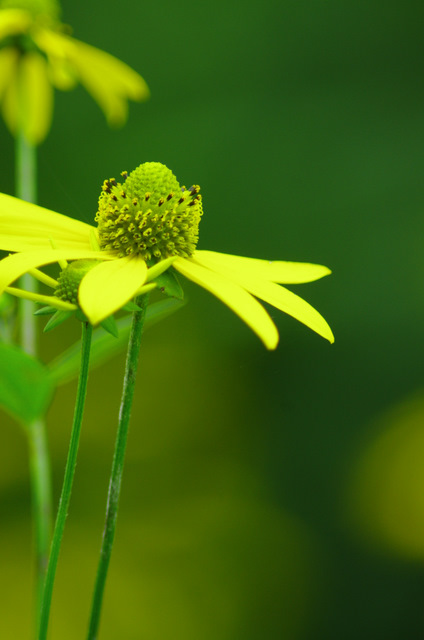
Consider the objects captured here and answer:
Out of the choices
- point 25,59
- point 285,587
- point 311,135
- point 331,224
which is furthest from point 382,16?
point 285,587

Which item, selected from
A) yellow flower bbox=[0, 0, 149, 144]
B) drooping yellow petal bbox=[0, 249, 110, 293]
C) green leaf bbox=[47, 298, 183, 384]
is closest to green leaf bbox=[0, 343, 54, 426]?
green leaf bbox=[47, 298, 183, 384]

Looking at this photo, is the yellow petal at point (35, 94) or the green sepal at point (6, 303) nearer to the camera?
the green sepal at point (6, 303)

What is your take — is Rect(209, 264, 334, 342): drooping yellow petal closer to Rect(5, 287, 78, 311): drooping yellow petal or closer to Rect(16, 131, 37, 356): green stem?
Rect(5, 287, 78, 311): drooping yellow petal

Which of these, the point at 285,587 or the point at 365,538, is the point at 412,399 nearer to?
the point at 365,538

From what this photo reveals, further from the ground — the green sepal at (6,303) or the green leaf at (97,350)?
the green sepal at (6,303)

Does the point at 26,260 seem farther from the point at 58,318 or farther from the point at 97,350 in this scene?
the point at 97,350

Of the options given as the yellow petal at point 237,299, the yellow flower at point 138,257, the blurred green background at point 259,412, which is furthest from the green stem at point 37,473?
the blurred green background at point 259,412

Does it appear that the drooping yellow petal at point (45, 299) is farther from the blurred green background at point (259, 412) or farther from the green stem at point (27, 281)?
the blurred green background at point (259, 412)

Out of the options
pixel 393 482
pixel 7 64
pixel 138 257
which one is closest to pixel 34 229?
pixel 138 257
